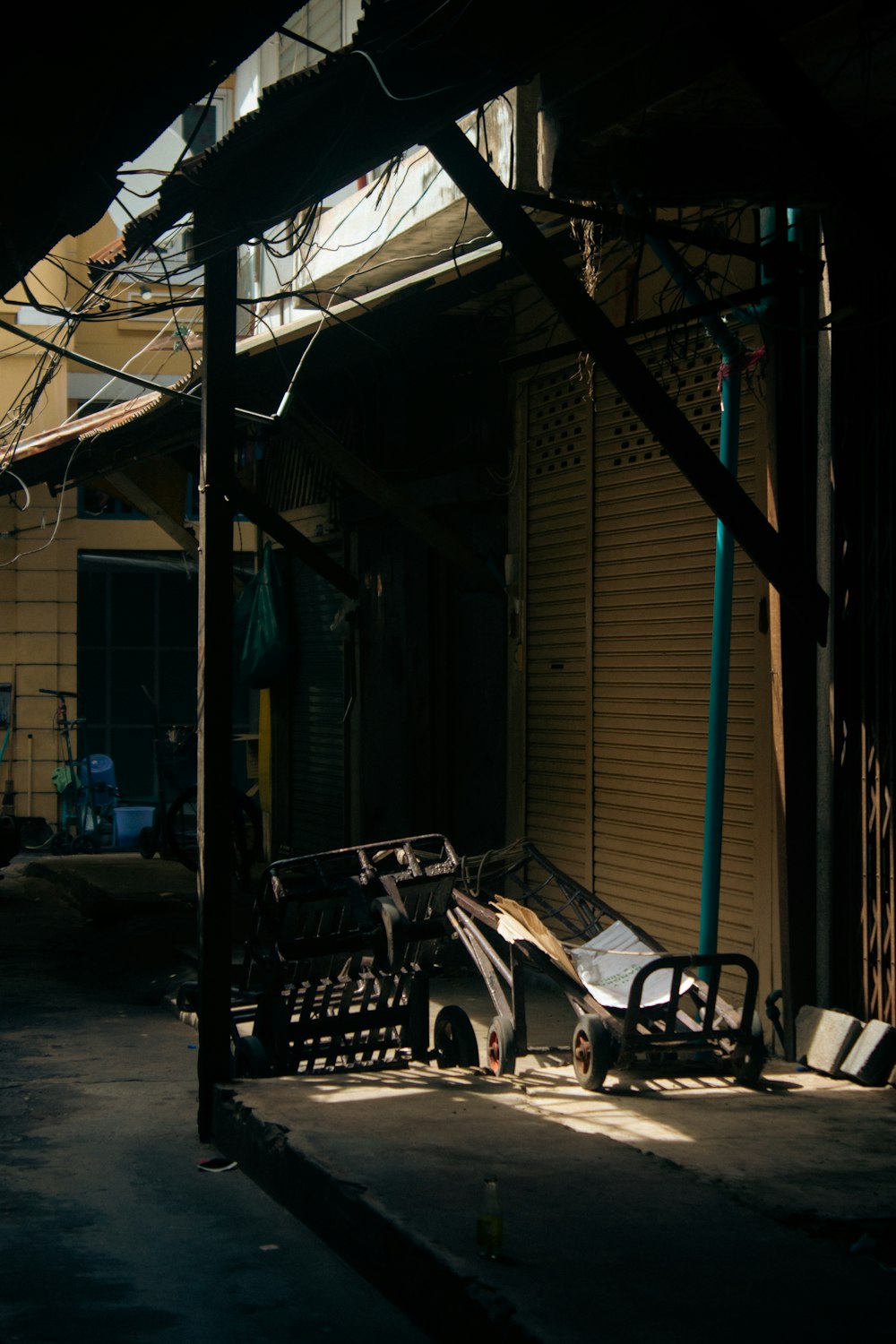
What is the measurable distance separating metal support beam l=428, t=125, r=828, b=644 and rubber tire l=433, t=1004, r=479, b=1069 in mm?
2429

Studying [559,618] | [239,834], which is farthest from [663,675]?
[239,834]

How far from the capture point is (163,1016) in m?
9.22

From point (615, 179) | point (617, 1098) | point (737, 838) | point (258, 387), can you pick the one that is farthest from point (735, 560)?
point (258, 387)

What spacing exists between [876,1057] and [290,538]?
599cm

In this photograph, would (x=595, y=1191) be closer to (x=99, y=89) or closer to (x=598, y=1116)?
(x=598, y=1116)

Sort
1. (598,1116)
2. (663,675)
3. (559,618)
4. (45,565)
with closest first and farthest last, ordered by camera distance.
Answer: (598,1116) → (663,675) → (559,618) → (45,565)

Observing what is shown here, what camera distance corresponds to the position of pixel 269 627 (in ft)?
48.3

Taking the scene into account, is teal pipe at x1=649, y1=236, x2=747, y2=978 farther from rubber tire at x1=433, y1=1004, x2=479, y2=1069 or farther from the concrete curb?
the concrete curb

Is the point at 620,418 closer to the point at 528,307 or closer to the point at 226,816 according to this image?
the point at 528,307

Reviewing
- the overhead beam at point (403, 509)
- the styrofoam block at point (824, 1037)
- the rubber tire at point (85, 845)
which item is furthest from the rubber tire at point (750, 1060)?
the rubber tire at point (85, 845)

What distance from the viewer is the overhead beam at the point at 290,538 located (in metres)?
7.04

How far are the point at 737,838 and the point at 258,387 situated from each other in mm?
5005

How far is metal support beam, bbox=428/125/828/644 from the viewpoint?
5867 mm

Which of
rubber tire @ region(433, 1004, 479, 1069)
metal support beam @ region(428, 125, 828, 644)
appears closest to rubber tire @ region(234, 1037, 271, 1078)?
rubber tire @ region(433, 1004, 479, 1069)
